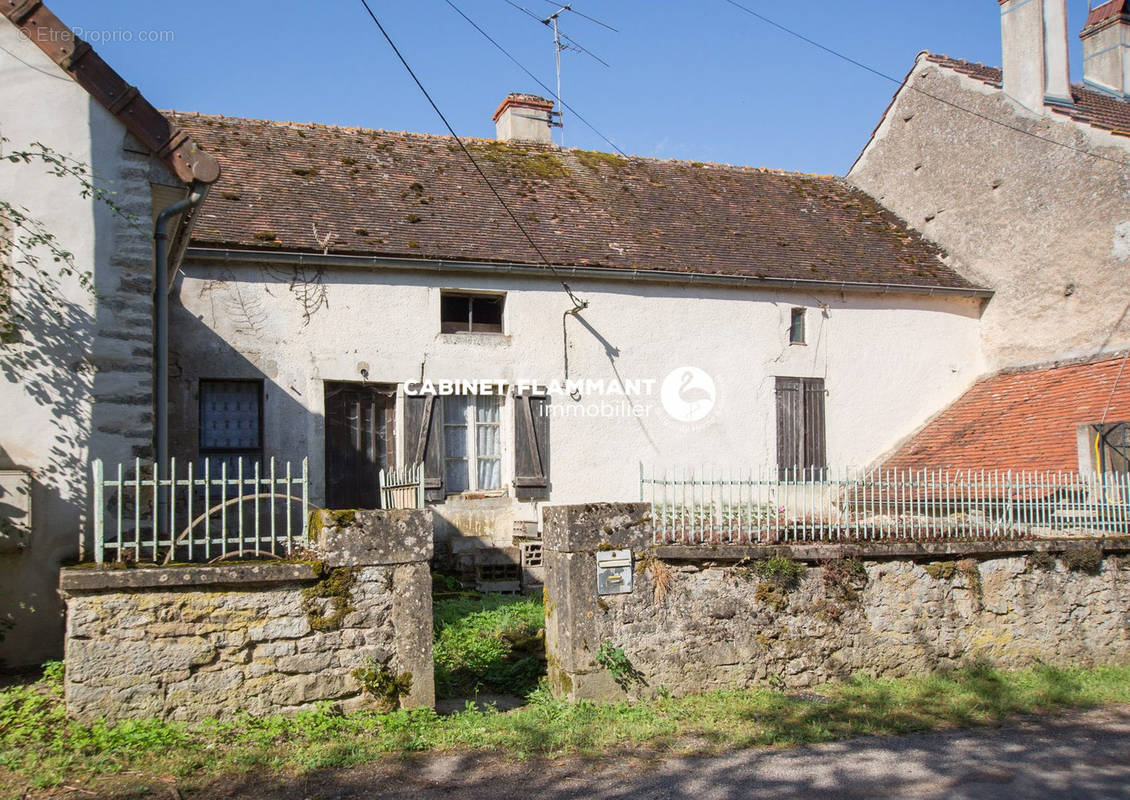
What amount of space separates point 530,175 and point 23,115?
28.1 feet

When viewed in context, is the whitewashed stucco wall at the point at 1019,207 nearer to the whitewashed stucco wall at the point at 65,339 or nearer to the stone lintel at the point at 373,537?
the stone lintel at the point at 373,537

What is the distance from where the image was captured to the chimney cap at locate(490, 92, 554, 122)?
53.5ft

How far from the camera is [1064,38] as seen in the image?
15.1 meters

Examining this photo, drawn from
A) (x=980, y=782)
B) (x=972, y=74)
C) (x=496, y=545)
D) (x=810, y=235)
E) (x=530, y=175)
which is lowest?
(x=980, y=782)

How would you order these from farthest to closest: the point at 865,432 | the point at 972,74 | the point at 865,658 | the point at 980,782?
the point at 972,74 < the point at 865,432 < the point at 865,658 < the point at 980,782

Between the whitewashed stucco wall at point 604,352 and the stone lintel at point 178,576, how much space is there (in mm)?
5421

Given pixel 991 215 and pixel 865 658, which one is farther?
pixel 991 215

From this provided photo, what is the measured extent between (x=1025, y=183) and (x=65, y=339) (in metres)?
13.7

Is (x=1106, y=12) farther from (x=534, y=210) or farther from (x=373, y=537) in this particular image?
(x=373, y=537)

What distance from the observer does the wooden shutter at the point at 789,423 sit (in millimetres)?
14086

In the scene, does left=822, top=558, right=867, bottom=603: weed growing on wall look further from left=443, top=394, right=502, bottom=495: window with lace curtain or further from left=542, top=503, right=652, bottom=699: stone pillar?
left=443, top=394, right=502, bottom=495: window with lace curtain

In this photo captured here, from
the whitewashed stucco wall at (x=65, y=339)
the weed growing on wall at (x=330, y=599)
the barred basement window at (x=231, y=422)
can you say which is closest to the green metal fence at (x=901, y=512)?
the weed growing on wall at (x=330, y=599)

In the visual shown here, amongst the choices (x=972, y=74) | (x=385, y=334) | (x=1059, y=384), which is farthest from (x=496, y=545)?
(x=972, y=74)

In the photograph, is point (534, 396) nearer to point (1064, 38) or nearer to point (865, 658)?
point (865, 658)
